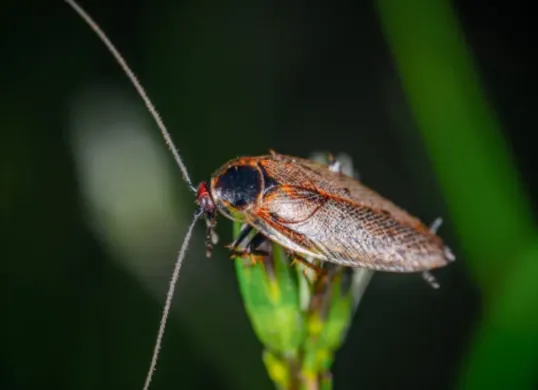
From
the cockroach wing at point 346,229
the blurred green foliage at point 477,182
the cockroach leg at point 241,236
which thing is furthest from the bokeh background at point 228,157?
the cockroach leg at point 241,236

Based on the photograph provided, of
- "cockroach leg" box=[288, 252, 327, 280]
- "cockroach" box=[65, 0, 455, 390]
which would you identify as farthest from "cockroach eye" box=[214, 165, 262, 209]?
"cockroach leg" box=[288, 252, 327, 280]

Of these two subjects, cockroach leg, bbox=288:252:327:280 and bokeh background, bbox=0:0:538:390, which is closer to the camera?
cockroach leg, bbox=288:252:327:280

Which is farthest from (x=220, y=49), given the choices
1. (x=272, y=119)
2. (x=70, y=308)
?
(x=70, y=308)

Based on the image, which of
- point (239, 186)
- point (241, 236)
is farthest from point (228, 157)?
point (241, 236)

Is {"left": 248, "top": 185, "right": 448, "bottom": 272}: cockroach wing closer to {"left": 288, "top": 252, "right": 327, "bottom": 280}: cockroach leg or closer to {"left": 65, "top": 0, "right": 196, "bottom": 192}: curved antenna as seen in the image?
{"left": 288, "top": 252, "right": 327, "bottom": 280}: cockroach leg

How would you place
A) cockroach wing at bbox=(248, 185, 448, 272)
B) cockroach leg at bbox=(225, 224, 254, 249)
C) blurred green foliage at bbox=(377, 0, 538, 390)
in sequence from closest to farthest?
cockroach leg at bbox=(225, 224, 254, 249)
cockroach wing at bbox=(248, 185, 448, 272)
blurred green foliage at bbox=(377, 0, 538, 390)

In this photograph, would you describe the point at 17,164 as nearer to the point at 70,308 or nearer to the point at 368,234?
the point at 70,308

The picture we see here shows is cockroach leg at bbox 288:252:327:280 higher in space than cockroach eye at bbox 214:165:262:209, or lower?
lower
